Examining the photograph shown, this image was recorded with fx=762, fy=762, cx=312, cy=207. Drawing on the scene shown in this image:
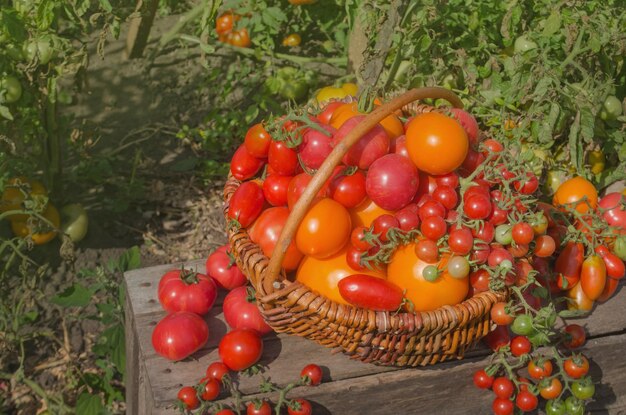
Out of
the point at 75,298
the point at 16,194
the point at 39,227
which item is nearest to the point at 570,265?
the point at 75,298

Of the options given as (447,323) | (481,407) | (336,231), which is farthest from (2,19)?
(481,407)

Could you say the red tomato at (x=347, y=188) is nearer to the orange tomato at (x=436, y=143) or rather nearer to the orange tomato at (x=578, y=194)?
the orange tomato at (x=436, y=143)

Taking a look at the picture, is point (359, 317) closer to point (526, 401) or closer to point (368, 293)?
point (368, 293)

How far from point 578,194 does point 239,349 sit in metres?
1.04

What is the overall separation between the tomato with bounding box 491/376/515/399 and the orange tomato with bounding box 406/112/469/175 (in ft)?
1.72

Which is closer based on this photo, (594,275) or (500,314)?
(500,314)

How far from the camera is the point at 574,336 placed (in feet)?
6.23

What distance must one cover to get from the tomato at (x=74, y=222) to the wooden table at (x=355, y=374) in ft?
2.72

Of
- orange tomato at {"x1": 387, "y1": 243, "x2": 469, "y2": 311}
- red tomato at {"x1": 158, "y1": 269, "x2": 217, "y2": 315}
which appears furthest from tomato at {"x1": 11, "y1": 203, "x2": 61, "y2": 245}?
orange tomato at {"x1": 387, "y1": 243, "x2": 469, "y2": 311}

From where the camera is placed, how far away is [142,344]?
1.91m

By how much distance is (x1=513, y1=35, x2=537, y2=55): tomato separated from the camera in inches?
97.8

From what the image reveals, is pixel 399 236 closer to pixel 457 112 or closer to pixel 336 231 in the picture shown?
pixel 336 231

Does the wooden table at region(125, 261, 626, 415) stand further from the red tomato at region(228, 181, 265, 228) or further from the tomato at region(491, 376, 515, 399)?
the red tomato at region(228, 181, 265, 228)

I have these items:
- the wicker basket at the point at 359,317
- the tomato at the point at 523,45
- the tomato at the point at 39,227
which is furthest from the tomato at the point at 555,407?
the tomato at the point at 39,227
